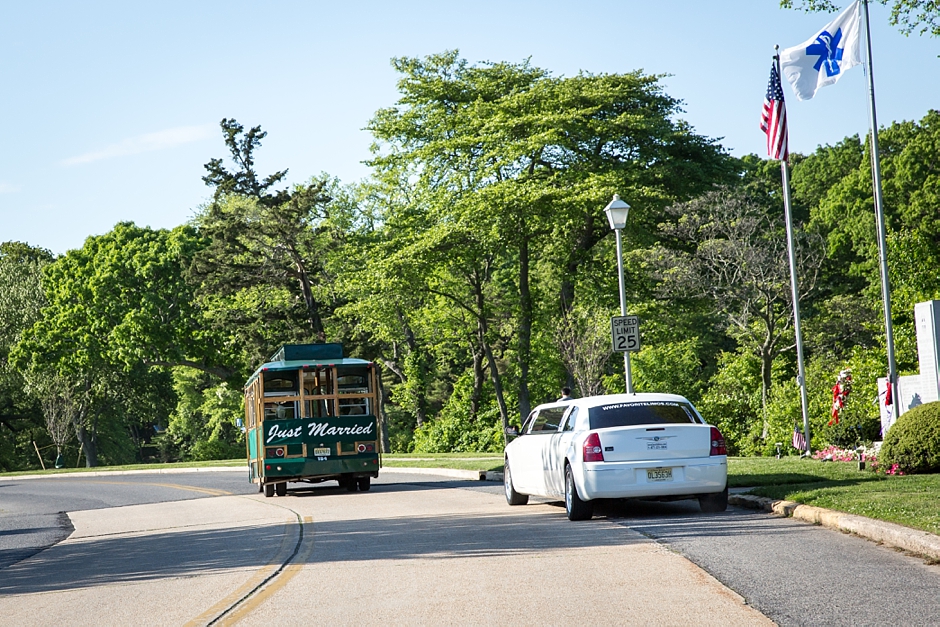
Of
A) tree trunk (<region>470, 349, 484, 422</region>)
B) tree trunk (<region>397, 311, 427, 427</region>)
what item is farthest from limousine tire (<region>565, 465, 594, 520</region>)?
tree trunk (<region>397, 311, 427, 427</region>)

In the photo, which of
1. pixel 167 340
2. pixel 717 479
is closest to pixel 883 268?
pixel 717 479

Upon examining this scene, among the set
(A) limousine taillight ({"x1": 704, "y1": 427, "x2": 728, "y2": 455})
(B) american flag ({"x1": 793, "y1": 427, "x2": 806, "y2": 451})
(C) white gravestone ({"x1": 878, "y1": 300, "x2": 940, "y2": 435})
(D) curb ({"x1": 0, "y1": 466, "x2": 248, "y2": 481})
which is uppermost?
(C) white gravestone ({"x1": 878, "y1": 300, "x2": 940, "y2": 435})

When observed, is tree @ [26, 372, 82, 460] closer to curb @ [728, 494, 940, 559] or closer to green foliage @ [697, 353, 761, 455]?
green foliage @ [697, 353, 761, 455]

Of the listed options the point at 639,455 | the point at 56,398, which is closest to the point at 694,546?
the point at 639,455

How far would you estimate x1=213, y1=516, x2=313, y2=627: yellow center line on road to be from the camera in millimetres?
8516

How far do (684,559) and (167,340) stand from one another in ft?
169

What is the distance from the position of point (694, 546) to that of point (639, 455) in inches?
123

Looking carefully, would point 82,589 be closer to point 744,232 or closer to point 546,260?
point 744,232

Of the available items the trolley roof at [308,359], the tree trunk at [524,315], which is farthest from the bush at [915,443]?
the tree trunk at [524,315]

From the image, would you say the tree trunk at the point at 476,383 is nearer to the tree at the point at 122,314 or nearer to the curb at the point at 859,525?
the tree at the point at 122,314

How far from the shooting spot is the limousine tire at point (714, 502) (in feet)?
49.2

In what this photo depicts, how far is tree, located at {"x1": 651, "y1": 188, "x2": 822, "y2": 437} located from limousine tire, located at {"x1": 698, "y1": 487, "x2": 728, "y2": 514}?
1826 centimetres

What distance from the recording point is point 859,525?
11.7 meters

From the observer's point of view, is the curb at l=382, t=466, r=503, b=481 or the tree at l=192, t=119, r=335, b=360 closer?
the curb at l=382, t=466, r=503, b=481
